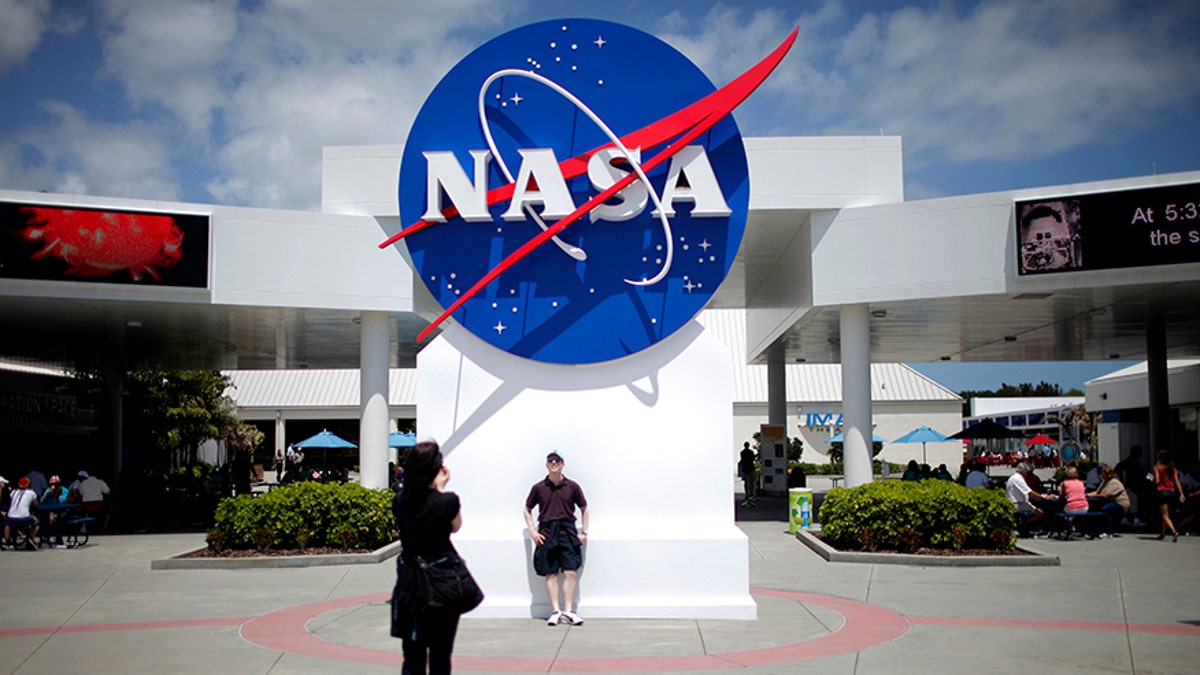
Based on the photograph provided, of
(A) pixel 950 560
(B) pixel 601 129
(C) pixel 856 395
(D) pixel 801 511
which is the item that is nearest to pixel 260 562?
(B) pixel 601 129

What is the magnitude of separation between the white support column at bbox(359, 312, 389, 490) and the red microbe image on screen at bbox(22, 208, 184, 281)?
13.6 ft

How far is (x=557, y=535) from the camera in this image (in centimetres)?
1061

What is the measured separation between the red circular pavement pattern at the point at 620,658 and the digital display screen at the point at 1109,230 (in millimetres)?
9020

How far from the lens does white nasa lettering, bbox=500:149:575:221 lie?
11344 mm

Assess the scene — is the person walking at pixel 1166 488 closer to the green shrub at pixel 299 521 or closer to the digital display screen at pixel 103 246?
the green shrub at pixel 299 521

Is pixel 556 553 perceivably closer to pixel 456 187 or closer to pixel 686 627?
pixel 686 627

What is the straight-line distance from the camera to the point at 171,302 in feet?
61.7

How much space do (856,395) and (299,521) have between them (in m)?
10.7

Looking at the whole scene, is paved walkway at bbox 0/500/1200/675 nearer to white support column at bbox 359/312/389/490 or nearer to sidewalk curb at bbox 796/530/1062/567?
A: sidewalk curb at bbox 796/530/1062/567

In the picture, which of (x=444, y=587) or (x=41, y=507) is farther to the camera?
(x=41, y=507)

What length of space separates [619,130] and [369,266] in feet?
32.0

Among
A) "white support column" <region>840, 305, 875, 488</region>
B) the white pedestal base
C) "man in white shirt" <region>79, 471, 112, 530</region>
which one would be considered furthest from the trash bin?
"man in white shirt" <region>79, 471, 112, 530</region>

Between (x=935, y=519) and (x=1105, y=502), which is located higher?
(x=935, y=519)

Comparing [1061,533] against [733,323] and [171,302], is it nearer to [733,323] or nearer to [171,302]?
[171,302]
